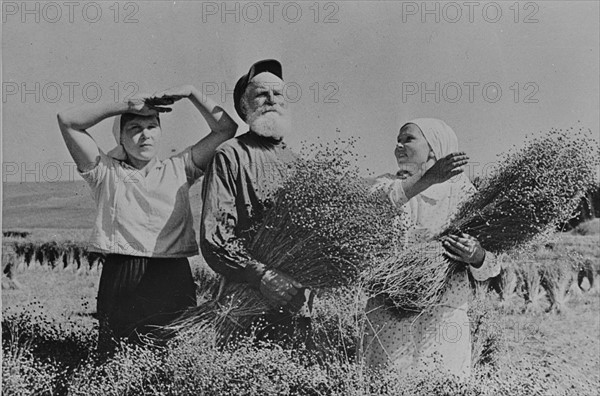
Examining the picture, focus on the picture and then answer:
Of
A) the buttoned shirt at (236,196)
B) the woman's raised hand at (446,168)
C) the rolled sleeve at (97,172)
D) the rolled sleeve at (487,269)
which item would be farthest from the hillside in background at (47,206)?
the rolled sleeve at (487,269)

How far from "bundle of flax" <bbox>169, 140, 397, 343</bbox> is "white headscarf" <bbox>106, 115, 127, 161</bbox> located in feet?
2.35

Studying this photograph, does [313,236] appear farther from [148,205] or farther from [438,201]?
[148,205]

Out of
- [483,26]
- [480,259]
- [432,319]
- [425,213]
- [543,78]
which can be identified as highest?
[483,26]

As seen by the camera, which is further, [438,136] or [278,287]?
[438,136]

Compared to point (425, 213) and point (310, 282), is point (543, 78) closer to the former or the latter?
point (425, 213)

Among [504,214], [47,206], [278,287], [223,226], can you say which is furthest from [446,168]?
[47,206]

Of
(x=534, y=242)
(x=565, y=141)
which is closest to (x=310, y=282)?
(x=534, y=242)

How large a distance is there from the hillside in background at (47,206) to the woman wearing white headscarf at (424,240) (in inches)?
38.6

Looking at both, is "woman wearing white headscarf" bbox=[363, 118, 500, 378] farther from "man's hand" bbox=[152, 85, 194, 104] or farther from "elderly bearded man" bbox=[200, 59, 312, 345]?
"man's hand" bbox=[152, 85, 194, 104]

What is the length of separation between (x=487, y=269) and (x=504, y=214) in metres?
0.28

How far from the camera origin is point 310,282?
3420 millimetres

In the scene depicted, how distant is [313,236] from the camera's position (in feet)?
11.1

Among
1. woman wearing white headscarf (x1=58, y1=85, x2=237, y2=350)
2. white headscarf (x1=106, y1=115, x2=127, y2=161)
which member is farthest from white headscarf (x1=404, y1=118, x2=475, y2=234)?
white headscarf (x1=106, y1=115, x2=127, y2=161)

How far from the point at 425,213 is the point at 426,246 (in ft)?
0.50
